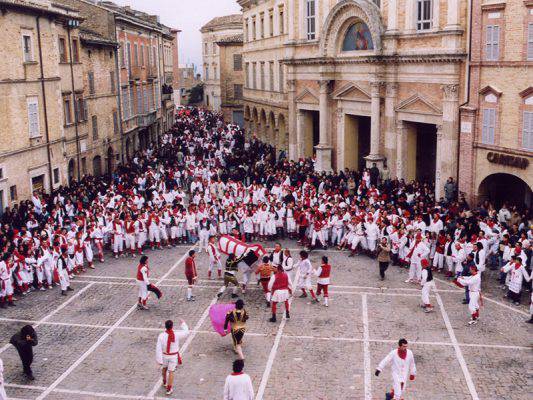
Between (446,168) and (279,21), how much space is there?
2285 centimetres

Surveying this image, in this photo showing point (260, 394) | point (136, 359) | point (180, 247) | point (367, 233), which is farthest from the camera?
point (180, 247)

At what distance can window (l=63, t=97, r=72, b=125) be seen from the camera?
3380cm

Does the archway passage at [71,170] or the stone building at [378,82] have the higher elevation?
the stone building at [378,82]

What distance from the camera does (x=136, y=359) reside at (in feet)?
49.0

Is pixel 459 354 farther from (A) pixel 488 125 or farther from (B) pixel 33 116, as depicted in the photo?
(B) pixel 33 116

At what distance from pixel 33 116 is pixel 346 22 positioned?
1736cm

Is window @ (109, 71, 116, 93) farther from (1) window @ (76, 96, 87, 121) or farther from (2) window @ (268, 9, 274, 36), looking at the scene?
(2) window @ (268, 9, 274, 36)

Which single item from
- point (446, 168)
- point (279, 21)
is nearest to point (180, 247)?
point (446, 168)

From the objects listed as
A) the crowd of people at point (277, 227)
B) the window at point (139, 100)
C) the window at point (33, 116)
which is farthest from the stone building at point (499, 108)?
the window at point (139, 100)

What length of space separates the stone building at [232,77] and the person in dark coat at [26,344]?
62475 mm

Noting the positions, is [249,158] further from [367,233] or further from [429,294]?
[429,294]

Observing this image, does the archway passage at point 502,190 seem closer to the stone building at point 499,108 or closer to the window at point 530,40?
the stone building at point 499,108

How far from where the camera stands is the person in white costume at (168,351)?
12.8m

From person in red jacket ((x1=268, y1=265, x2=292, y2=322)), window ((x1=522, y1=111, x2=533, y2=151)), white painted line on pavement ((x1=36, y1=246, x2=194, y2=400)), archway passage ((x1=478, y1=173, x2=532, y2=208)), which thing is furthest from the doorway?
white painted line on pavement ((x1=36, y1=246, x2=194, y2=400))
